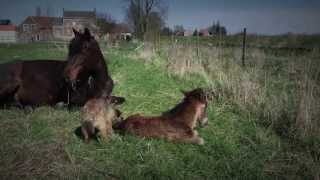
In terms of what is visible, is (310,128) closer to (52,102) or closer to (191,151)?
(191,151)

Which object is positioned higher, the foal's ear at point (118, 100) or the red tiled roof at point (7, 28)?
the red tiled roof at point (7, 28)

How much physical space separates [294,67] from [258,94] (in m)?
1.65

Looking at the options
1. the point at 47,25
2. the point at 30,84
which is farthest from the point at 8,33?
the point at 30,84

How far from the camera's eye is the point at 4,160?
164 inches

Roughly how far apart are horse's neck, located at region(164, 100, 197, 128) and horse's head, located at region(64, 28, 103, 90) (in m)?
1.88

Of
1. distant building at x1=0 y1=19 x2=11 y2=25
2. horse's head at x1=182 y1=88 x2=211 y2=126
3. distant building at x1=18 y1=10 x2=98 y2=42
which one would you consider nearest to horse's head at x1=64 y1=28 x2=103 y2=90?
horse's head at x1=182 y1=88 x2=211 y2=126

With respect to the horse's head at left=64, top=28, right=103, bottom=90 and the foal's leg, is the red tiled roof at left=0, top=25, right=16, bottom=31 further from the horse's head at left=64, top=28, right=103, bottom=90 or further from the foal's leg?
the foal's leg

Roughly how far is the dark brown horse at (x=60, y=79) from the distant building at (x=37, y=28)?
306ft

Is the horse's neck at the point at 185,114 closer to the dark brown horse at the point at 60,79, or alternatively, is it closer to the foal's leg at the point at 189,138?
the foal's leg at the point at 189,138

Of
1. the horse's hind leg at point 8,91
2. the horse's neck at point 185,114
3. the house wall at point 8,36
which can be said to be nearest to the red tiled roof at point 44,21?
the house wall at point 8,36

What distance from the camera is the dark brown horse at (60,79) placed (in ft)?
Answer: 20.2

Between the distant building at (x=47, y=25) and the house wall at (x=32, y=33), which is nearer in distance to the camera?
the distant building at (x=47, y=25)

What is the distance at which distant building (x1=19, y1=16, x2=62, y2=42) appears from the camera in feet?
319

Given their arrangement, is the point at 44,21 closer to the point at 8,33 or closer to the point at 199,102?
the point at 8,33
